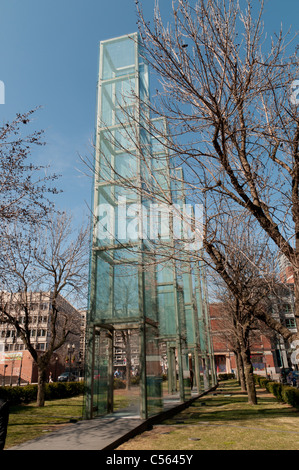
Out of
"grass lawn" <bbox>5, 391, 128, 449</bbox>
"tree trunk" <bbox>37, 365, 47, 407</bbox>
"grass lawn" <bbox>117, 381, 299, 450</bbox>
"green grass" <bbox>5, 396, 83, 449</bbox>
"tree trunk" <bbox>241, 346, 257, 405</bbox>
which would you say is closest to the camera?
"grass lawn" <bbox>117, 381, 299, 450</bbox>

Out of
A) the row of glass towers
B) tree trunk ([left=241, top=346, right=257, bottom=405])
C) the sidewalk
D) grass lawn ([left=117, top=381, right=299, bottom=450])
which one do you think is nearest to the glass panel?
the row of glass towers

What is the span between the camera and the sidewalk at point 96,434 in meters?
6.13

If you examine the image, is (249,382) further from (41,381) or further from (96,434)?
(41,381)

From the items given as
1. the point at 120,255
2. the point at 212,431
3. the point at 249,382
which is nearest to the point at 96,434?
the point at 212,431

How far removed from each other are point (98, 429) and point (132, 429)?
85cm

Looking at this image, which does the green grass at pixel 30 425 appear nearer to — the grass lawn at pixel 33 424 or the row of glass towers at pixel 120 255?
the grass lawn at pixel 33 424

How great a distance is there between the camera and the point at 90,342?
10.0 metres

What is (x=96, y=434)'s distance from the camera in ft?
23.5

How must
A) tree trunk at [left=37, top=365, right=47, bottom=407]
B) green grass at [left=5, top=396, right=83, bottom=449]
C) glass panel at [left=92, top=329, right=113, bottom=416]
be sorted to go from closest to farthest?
green grass at [left=5, top=396, right=83, bottom=449] < glass panel at [left=92, top=329, right=113, bottom=416] < tree trunk at [left=37, top=365, right=47, bottom=407]

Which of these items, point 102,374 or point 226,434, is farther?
point 102,374

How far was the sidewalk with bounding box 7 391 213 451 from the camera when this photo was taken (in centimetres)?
613

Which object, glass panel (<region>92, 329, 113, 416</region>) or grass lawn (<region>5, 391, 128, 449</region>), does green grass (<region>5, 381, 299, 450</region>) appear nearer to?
grass lawn (<region>5, 391, 128, 449</region>)

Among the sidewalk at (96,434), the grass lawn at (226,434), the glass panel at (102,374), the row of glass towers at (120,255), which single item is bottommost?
the grass lawn at (226,434)

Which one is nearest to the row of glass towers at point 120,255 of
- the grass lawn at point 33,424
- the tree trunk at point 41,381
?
the grass lawn at point 33,424
